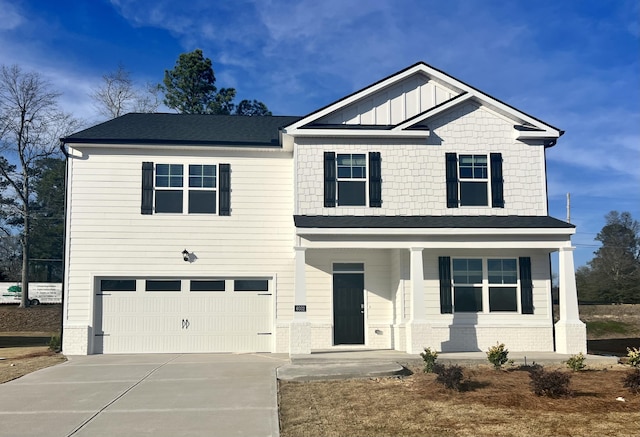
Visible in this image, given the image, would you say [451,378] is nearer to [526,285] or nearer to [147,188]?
[526,285]

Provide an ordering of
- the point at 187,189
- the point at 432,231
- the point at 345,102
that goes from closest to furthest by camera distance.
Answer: the point at 432,231
the point at 345,102
the point at 187,189

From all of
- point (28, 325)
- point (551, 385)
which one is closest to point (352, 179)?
point (551, 385)

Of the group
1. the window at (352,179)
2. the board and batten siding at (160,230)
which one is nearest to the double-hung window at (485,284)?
the window at (352,179)

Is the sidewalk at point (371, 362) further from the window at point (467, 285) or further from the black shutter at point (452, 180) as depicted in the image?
the black shutter at point (452, 180)

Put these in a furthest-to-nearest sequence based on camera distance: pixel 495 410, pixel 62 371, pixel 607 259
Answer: pixel 607 259 < pixel 62 371 < pixel 495 410

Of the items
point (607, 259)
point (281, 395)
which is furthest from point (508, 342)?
point (607, 259)

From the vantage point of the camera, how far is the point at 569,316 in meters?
15.0

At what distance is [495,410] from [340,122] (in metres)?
9.46

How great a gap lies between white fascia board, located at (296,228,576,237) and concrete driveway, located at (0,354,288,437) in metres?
3.30

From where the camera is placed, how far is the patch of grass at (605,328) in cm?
3307

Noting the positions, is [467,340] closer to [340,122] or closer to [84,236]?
[340,122]

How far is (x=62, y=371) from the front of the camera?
13.1 m

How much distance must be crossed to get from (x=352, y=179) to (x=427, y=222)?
2.34 metres

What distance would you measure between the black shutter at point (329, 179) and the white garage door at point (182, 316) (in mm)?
2918
